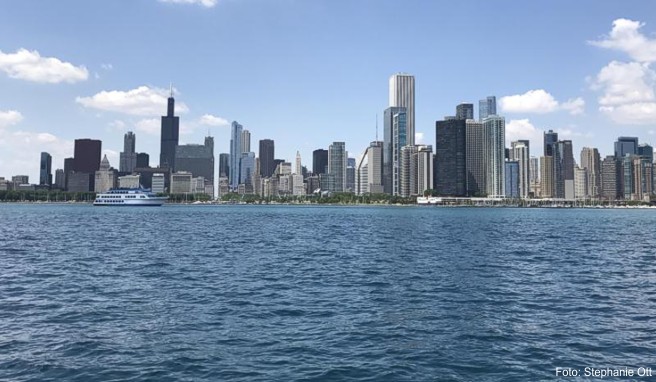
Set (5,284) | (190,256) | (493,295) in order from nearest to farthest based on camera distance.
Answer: (493,295)
(5,284)
(190,256)

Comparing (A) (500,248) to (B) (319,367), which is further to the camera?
(A) (500,248)

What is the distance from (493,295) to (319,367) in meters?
20.3

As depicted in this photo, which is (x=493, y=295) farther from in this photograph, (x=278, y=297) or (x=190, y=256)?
A: (x=190, y=256)

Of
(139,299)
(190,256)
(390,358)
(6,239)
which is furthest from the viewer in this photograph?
(6,239)

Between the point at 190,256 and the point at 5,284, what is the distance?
22.4 meters

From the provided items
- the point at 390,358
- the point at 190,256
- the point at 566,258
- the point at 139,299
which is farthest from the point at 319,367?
the point at 566,258

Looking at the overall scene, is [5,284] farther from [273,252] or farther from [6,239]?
[6,239]

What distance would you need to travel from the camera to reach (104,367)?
21328 millimetres

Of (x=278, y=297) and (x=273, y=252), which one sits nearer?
(x=278, y=297)

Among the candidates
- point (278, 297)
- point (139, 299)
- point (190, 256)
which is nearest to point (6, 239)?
point (190, 256)

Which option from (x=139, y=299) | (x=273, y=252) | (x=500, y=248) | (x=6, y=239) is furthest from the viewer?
(x=6, y=239)

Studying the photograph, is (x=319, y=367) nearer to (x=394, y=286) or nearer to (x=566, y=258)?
(x=394, y=286)

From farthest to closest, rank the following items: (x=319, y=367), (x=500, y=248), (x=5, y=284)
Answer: (x=500, y=248) < (x=5, y=284) < (x=319, y=367)

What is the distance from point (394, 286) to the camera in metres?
40.7
